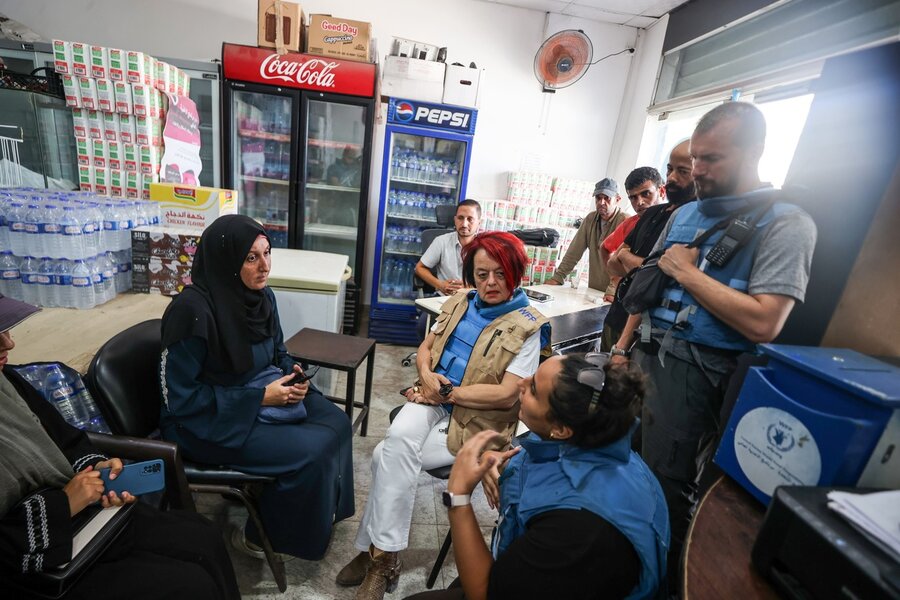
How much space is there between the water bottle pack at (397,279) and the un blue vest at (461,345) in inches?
110

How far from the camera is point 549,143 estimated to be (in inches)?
196

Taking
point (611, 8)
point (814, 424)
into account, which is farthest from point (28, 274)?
point (611, 8)

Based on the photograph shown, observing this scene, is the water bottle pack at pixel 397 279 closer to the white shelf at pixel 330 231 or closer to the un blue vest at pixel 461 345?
the white shelf at pixel 330 231

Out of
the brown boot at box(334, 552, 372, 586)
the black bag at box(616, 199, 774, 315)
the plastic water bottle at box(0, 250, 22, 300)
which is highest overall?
the black bag at box(616, 199, 774, 315)

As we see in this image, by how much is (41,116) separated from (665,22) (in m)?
5.79

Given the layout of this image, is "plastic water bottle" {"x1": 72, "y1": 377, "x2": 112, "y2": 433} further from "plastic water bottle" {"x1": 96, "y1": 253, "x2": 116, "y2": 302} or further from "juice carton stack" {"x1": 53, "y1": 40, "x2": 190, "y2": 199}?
"juice carton stack" {"x1": 53, "y1": 40, "x2": 190, "y2": 199}

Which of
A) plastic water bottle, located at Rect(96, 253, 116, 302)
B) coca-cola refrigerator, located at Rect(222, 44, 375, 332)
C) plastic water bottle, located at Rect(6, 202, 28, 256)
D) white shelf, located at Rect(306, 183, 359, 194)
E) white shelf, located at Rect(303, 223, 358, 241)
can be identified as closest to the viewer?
plastic water bottle, located at Rect(6, 202, 28, 256)

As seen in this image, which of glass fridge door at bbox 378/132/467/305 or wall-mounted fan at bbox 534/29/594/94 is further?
glass fridge door at bbox 378/132/467/305

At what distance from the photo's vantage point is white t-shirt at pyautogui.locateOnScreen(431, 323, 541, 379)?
170 cm

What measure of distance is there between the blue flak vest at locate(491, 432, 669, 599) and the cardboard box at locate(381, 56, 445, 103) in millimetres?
3664

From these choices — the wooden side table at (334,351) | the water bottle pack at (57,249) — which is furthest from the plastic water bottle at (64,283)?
the wooden side table at (334,351)

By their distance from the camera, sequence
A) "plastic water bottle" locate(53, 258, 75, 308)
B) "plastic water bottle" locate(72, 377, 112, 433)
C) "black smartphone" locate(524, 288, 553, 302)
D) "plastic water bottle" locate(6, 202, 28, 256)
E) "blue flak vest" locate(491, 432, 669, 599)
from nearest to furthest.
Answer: "blue flak vest" locate(491, 432, 669, 599)
"plastic water bottle" locate(72, 377, 112, 433)
"plastic water bottle" locate(6, 202, 28, 256)
"plastic water bottle" locate(53, 258, 75, 308)
"black smartphone" locate(524, 288, 553, 302)

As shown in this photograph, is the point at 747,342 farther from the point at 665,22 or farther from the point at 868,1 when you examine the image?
the point at 665,22

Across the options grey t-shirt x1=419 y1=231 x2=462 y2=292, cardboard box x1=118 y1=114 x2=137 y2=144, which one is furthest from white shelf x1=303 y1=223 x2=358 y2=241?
cardboard box x1=118 y1=114 x2=137 y2=144
